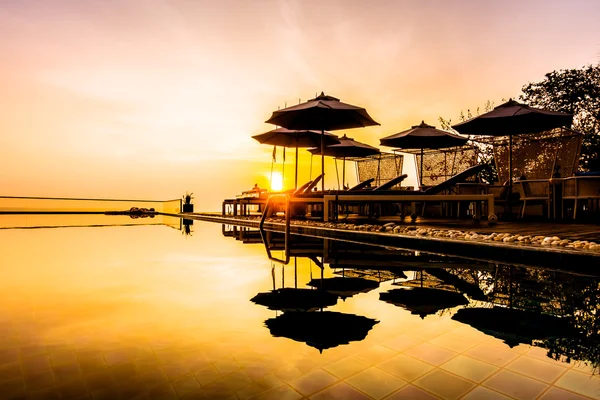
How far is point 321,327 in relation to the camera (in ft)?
5.46

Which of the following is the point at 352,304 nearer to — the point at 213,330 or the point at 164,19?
the point at 213,330

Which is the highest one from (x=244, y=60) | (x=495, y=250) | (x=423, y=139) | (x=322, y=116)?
(x=244, y=60)

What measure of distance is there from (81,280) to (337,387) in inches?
106

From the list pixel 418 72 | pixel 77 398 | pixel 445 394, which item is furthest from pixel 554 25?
pixel 77 398

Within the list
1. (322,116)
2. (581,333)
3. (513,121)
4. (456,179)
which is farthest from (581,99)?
(581,333)

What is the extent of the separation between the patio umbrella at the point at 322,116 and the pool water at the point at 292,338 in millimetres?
5327

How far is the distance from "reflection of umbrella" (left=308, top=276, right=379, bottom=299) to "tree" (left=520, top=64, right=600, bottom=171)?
15.9 m

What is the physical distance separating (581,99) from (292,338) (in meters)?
18.8

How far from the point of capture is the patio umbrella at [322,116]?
25.3 feet

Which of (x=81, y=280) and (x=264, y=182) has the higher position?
(x=264, y=182)

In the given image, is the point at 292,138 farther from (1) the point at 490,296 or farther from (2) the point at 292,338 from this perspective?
(2) the point at 292,338

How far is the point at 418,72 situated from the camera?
1124 centimetres

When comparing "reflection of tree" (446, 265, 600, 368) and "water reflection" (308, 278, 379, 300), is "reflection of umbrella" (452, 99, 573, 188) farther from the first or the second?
"water reflection" (308, 278, 379, 300)

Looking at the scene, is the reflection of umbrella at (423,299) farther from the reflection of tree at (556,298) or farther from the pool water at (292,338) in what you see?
the reflection of tree at (556,298)
